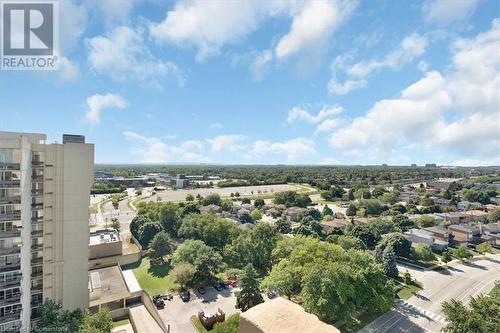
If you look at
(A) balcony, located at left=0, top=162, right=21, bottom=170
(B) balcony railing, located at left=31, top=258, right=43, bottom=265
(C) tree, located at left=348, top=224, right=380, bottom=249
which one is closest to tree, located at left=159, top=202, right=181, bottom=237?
(B) balcony railing, located at left=31, top=258, right=43, bottom=265

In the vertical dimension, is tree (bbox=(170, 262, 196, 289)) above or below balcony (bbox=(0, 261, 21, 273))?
below

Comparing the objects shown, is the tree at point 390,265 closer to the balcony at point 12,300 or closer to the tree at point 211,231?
the tree at point 211,231

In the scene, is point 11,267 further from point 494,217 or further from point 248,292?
point 494,217

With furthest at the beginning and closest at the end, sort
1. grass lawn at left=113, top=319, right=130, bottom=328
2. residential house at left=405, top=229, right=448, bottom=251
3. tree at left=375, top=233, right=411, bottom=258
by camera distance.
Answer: residential house at left=405, top=229, right=448, bottom=251 < tree at left=375, top=233, right=411, bottom=258 < grass lawn at left=113, top=319, right=130, bottom=328

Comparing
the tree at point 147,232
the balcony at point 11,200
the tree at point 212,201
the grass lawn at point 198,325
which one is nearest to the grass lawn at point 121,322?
the grass lawn at point 198,325

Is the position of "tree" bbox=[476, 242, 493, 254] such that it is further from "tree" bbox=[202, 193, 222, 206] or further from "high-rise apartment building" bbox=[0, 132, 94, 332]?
"high-rise apartment building" bbox=[0, 132, 94, 332]

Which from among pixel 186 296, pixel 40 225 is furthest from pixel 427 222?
pixel 40 225

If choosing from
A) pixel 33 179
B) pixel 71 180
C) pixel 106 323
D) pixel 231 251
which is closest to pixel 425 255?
pixel 231 251
